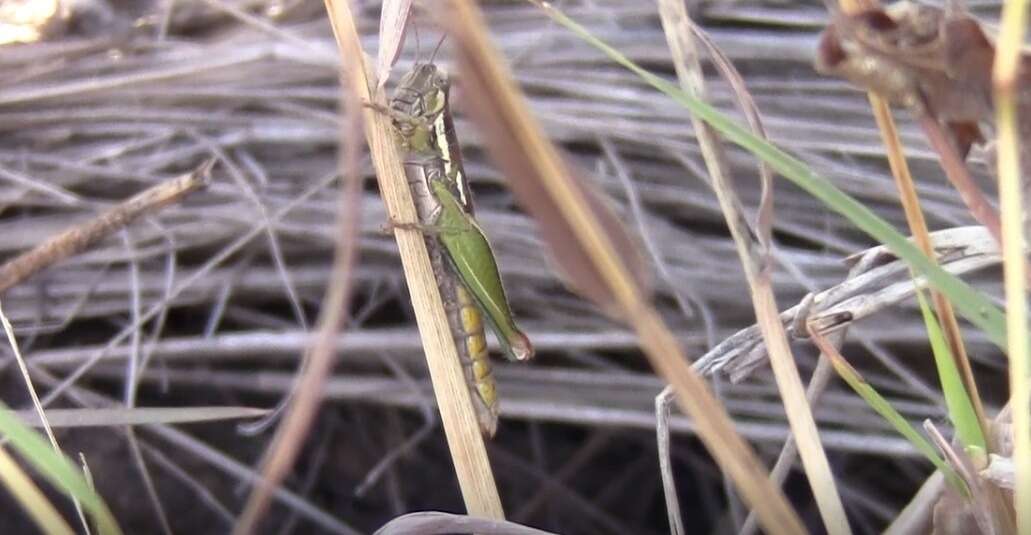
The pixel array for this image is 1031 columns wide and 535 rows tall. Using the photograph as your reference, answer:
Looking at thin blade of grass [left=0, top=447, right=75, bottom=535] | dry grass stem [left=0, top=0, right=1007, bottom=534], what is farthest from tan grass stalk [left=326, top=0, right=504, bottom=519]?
dry grass stem [left=0, top=0, right=1007, bottom=534]

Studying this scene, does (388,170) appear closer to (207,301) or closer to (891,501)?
(207,301)

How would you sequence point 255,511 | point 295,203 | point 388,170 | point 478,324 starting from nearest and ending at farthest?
1. point 255,511
2. point 388,170
3. point 478,324
4. point 295,203

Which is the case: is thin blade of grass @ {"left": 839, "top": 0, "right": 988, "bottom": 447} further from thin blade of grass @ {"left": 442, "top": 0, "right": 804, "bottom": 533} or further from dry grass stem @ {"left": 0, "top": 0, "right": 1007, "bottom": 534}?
dry grass stem @ {"left": 0, "top": 0, "right": 1007, "bottom": 534}

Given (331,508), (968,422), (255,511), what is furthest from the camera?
(331,508)

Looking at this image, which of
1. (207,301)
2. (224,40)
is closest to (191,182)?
(207,301)

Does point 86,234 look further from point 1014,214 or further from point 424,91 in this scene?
point 1014,214

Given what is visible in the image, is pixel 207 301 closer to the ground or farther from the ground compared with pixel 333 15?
Answer: closer to the ground
